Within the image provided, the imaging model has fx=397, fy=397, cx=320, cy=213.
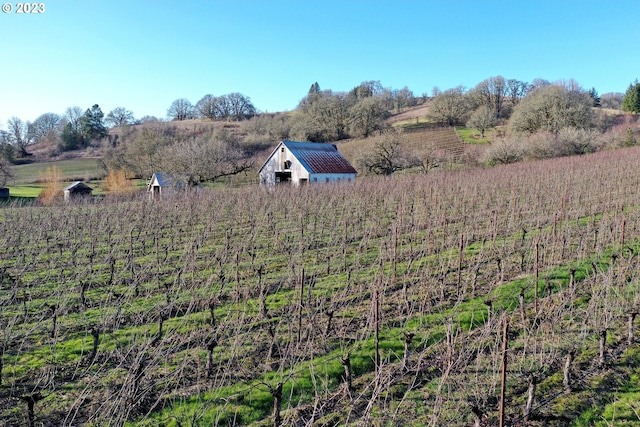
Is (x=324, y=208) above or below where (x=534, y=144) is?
below

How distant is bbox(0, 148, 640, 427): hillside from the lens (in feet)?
12.4

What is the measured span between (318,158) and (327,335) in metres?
24.0

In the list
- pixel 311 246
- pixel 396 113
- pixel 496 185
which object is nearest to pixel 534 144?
pixel 496 185

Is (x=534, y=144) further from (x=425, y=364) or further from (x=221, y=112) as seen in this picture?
(x=221, y=112)

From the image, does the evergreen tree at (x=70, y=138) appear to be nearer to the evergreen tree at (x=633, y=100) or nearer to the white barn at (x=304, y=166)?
the white barn at (x=304, y=166)

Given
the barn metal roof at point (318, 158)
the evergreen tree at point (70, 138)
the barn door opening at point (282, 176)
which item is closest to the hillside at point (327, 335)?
the barn metal roof at point (318, 158)

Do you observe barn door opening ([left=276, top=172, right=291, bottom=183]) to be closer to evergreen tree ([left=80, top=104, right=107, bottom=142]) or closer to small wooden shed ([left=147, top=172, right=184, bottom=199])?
small wooden shed ([left=147, top=172, right=184, bottom=199])

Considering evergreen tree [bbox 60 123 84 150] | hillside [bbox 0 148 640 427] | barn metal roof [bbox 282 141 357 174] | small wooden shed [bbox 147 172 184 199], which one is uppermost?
evergreen tree [bbox 60 123 84 150]

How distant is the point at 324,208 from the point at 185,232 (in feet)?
15.6

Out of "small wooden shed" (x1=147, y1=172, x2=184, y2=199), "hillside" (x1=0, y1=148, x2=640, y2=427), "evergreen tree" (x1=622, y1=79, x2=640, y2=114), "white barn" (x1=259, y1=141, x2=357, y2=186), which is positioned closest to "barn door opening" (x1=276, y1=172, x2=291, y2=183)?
"white barn" (x1=259, y1=141, x2=357, y2=186)

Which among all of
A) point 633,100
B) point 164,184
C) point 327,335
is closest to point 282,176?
point 164,184

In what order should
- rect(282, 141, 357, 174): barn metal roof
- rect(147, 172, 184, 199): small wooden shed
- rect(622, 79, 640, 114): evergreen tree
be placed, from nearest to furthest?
rect(147, 172, 184, 199): small wooden shed < rect(282, 141, 357, 174): barn metal roof < rect(622, 79, 640, 114): evergreen tree

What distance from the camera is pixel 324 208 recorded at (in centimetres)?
1410

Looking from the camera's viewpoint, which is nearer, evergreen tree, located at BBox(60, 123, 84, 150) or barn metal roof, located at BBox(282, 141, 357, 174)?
barn metal roof, located at BBox(282, 141, 357, 174)
